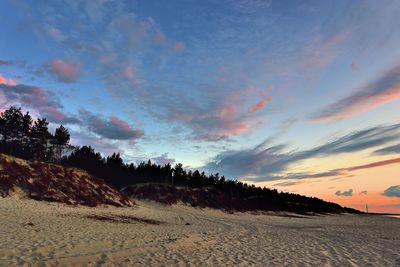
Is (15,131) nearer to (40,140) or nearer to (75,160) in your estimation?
(40,140)

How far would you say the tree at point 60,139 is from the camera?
99.8 meters

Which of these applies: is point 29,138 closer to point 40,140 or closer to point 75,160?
point 40,140

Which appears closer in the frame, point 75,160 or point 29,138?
point 29,138

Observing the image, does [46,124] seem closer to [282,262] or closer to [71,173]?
[71,173]

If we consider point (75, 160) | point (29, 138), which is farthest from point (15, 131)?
point (75, 160)

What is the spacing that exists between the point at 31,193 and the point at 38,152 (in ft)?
222

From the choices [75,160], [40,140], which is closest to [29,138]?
[40,140]

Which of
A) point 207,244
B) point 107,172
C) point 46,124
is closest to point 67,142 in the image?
point 46,124

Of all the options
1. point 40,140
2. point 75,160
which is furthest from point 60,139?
point 75,160

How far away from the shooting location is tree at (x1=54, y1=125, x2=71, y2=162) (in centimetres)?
9975

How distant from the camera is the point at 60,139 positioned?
327ft

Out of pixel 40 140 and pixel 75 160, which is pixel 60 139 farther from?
pixel 75 160

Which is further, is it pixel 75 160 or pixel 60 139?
pixel 75 160

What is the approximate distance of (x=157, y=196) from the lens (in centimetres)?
7394
